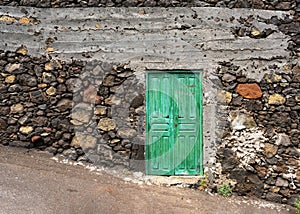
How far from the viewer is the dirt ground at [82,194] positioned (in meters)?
4.36

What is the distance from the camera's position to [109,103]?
17.8 feet

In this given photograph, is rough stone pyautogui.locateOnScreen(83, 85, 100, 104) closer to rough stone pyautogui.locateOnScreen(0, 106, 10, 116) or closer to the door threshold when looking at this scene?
rough stone pyautogui.locateOnScreen(0, 106, 10, 116)

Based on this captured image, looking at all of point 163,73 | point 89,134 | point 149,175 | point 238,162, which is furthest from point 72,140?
point 238,162

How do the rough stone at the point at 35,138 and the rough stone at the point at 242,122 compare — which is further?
the rough stone at the point at 35,138

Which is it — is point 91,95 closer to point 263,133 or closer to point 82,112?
point 82,112

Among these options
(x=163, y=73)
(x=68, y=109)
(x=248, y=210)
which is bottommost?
(x=248, y=210)

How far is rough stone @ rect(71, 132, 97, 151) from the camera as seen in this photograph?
17.8 ft

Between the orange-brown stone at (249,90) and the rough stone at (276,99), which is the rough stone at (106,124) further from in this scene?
the rough stone at (276,99)

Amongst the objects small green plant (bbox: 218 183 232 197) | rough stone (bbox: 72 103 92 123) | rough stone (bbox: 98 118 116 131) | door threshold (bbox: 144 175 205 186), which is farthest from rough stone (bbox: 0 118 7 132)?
small green plant (bbox: 218 183 232 197)

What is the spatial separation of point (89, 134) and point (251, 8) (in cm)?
309

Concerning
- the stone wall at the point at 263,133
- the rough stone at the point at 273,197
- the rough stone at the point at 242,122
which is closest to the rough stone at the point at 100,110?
the stone wall at the point at 263,133

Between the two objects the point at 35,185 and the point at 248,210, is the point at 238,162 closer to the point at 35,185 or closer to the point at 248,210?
the point at 248,210

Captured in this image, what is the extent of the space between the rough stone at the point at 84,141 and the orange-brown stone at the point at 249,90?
7.56 feet

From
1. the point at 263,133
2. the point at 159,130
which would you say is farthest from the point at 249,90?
the point at 159,130
